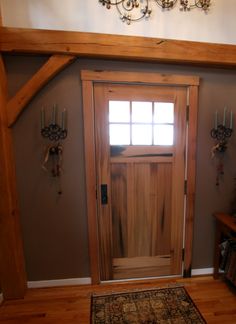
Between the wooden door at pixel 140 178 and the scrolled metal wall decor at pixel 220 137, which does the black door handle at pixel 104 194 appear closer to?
the wooden door at pixel 140 178

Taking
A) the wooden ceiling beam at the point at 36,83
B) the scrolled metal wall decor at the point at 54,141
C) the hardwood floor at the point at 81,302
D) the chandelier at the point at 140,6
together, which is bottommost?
the hardwood floor at the point at 81,302

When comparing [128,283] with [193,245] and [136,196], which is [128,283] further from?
[136,196]

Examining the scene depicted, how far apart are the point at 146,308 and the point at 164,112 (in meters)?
1.85

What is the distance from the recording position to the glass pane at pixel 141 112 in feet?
5.77

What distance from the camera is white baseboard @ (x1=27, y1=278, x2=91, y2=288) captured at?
1.85 metres

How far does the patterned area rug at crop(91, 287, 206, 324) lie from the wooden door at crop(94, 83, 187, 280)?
0.22 m

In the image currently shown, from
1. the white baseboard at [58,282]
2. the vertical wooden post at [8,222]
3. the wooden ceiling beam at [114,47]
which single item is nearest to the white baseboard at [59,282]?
the white baseboard at [58,282]

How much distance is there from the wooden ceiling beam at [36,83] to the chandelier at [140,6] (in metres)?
0.60

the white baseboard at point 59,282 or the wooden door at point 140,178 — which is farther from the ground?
the wooden door at point 140,178

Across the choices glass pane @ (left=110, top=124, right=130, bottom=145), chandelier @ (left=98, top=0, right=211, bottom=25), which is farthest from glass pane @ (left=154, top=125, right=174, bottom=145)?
chandelier @ (left=98, top=0, right=211, bottom=25)

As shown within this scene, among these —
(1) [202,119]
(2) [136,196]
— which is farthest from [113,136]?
(1) [202,119]

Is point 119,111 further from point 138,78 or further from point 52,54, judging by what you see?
point 52,54

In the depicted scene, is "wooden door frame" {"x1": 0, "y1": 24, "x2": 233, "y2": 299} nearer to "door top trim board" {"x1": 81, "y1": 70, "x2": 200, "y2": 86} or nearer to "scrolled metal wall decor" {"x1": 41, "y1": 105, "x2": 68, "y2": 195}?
"door top trim board" {"x1": 81, "y1": 70, "x2": 200, "y2": 86}

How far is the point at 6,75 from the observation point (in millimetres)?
1594
